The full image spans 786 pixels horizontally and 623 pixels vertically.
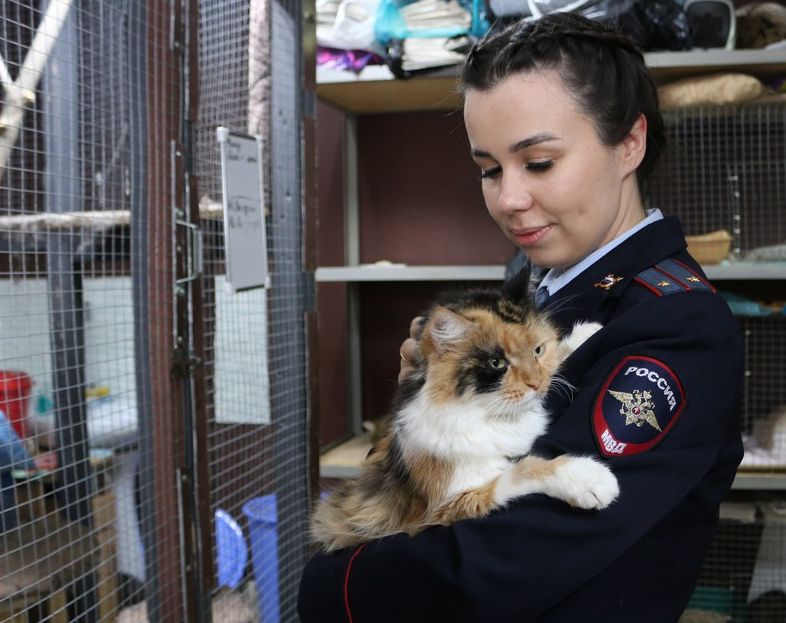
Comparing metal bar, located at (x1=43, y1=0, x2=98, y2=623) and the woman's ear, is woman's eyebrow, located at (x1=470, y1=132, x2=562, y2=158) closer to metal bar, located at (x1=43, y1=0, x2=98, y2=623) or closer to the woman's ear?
the woman's ear

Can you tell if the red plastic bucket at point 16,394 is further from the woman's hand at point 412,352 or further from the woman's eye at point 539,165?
the woman's eye at point 539,165

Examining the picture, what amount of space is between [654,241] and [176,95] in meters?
1.15

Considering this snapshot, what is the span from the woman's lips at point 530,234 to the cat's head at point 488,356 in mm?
101

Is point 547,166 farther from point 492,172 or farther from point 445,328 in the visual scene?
point 445,328

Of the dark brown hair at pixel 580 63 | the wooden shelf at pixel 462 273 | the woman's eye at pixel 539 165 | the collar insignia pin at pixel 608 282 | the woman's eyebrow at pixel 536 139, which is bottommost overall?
the collar insignia pin at pixel 608 282

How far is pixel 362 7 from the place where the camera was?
7.44ft

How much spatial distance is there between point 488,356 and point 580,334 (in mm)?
141

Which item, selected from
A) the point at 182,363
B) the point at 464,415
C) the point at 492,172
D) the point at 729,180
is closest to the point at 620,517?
the point at 464,415

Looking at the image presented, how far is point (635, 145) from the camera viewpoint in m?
1.05

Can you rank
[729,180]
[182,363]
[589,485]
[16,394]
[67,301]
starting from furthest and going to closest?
1. [729,180]
2. [16,394]
3. [67,301]
4. [182,363]
5. [589,485]

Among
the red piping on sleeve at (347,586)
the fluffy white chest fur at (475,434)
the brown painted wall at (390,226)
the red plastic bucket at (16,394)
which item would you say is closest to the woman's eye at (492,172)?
the fluffy white chest fur at (475,434)

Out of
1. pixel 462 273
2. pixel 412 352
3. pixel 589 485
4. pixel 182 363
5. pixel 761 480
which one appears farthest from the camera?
pixel 462 273

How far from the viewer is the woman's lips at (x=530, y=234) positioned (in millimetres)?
1027

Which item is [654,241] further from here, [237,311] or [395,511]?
[237,311]
